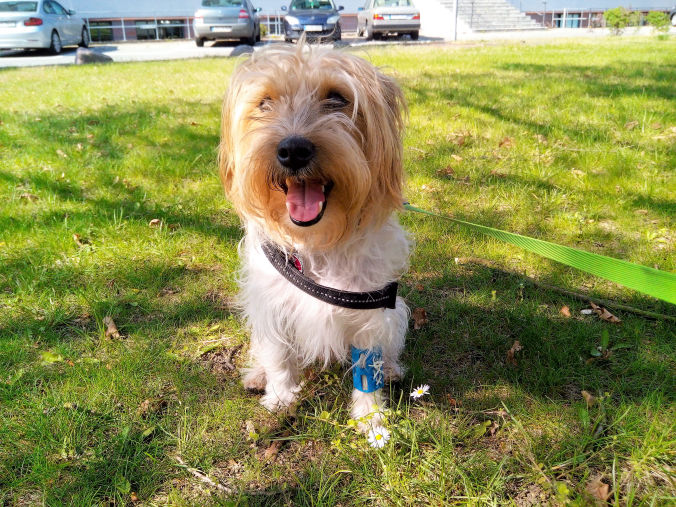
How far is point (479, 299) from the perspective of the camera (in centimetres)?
323

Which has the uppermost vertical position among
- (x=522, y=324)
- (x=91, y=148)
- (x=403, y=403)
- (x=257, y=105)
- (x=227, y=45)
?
(x=227, y=45)

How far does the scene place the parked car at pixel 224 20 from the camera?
19797 millimetres

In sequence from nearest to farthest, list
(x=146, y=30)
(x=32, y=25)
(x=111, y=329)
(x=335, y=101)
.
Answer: (x=335, y=101) → (x=111, y=329) → (x=32, y=25) → (x=146, y=30)

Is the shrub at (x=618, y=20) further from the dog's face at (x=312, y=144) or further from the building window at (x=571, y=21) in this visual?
the dog's face at (x=312, y=144)

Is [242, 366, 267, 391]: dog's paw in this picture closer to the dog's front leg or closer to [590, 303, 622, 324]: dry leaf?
the dog's front leg

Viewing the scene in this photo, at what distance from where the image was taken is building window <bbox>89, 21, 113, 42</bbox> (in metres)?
30.0

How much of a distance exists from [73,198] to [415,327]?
11.2 ft

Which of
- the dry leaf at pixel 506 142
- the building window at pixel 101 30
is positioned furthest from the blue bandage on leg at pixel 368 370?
the building window at pixel 101 30

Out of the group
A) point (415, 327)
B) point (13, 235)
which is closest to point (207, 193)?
point (13, 235)

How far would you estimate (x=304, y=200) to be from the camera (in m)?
2.04

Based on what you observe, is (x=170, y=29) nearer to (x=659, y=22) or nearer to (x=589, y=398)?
(x=659, y=22)

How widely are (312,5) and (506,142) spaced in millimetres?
16922

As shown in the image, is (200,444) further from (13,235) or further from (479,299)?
(13,235)

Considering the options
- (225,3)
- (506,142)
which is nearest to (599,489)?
(506,142)
